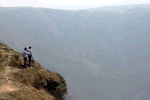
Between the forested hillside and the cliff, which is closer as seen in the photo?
the cliff

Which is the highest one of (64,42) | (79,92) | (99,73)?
(64,42)

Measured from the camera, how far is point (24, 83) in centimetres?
852

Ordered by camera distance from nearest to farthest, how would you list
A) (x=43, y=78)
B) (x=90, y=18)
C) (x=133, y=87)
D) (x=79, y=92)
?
(x=43, y=78)
(x=79, y=92)
(x=133, y=87)
(x=90, y=18)

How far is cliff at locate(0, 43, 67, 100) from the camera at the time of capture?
273 inches

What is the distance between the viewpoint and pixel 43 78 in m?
10.6

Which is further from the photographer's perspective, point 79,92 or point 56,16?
point 56,16

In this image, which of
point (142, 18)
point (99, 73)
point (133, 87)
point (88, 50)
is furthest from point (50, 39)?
point (142, 18)

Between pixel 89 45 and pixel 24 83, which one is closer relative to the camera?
pixel 24 83

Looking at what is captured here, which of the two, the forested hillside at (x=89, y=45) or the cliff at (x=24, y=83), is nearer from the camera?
the cliff at (x=24, y=83)

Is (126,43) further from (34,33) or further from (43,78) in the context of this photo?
(43,78)

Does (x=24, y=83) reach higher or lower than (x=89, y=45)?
lower

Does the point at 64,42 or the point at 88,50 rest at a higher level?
the point at 64,42

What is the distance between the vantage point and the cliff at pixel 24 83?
22.7 feet

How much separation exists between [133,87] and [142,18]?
94.4 meters
